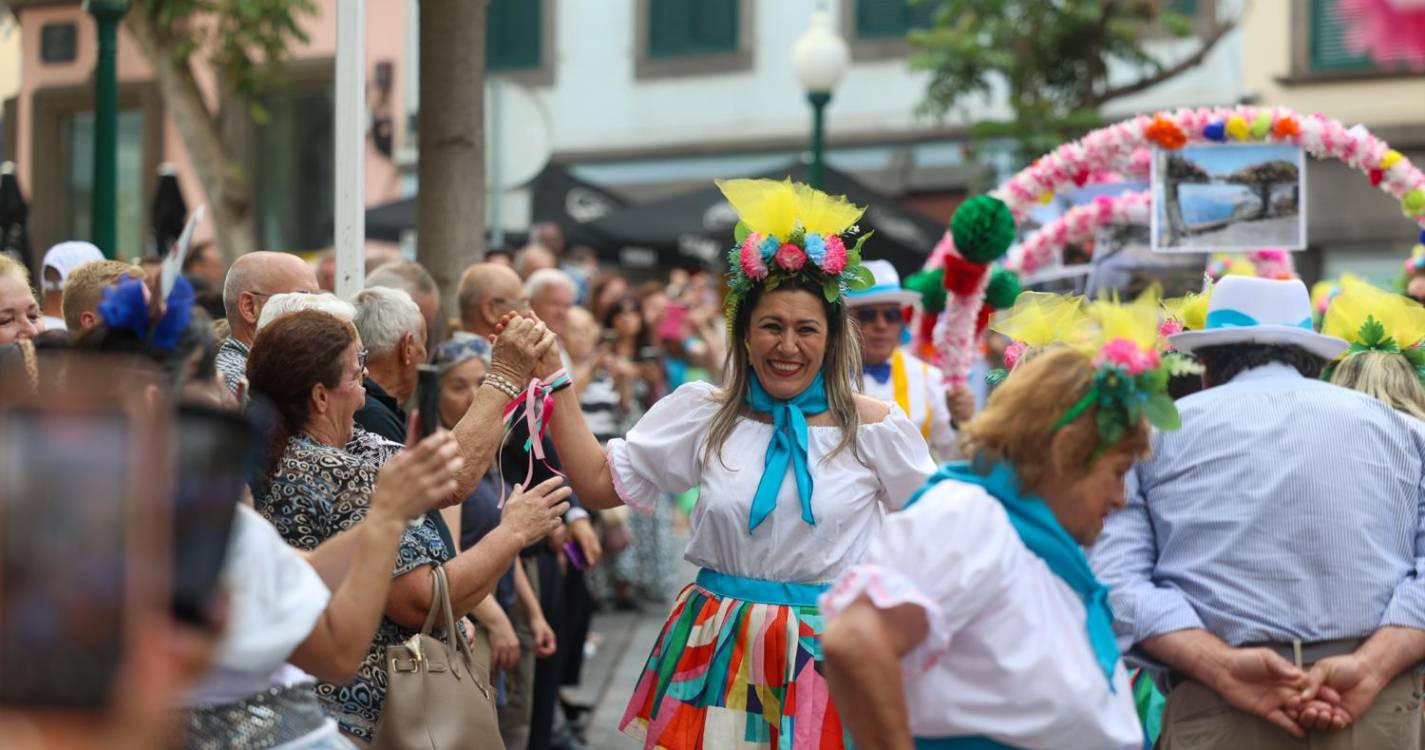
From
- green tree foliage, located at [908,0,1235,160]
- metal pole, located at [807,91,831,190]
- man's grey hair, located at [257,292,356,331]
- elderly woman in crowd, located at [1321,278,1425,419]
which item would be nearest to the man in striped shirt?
elderly woman in crowd, located at [1321,278,1425,419]

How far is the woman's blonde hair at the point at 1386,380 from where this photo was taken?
17.0 feet

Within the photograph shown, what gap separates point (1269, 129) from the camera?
27.2 feet

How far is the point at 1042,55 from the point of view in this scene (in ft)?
49.9

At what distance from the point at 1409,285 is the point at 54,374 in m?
7.34

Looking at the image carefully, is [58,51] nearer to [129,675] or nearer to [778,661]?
[778,661]

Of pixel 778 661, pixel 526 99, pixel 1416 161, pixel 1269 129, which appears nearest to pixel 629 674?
pixel 526 99

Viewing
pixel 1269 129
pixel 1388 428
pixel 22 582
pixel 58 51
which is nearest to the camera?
pixel 22 582

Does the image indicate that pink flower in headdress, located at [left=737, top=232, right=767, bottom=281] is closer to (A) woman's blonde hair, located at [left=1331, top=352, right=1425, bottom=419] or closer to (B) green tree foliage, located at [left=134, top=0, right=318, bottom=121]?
(A) woman's blonde hair, located at [left=1331, top=352, right=1425, bottom=419]

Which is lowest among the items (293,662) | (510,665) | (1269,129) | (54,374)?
(510,665)

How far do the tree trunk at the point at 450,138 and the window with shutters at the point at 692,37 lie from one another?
48.5 feet

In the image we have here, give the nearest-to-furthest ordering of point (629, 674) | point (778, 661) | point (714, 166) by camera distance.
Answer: point (778, 661) → point (629, 674) → point (714, 166)

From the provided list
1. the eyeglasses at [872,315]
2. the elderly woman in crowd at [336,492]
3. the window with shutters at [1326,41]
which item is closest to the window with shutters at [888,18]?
the window with shutters at [1326,41]

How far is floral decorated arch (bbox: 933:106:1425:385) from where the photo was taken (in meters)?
7.98

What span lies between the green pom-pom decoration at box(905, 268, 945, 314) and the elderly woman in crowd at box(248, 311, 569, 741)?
4288mm
